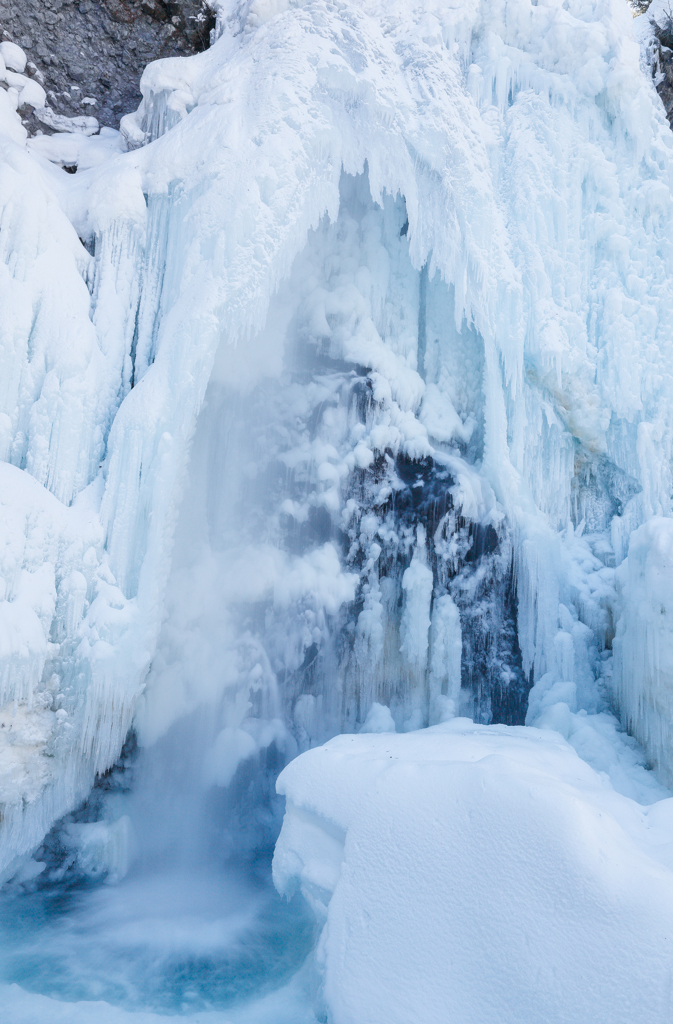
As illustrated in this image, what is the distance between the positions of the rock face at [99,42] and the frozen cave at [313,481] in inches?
12.3

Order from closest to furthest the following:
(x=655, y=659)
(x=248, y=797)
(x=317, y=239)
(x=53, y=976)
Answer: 1. (x=53, y=976)
2. (x=655, y=659)
3. (x=248, y=797)
4. (x=317, y=239)

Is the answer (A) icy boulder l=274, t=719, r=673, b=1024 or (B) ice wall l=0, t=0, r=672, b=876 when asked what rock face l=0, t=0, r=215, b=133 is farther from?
(A) icy boulder l=274, t=719, r=673, b=1024

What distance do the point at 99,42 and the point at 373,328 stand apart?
497 centimetres

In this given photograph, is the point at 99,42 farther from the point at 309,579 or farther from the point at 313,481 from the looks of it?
the point at 309,579

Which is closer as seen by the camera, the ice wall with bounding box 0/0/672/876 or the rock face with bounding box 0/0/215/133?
the ice wall with bounding box 0/0/672/876

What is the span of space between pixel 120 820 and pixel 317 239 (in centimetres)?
635

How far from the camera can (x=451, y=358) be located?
7.50 metres

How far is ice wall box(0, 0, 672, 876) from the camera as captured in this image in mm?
5359

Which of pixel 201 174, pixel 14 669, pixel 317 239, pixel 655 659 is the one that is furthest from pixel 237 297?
pixel 655 659

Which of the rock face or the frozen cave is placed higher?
the rock face

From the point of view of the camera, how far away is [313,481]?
7043mm

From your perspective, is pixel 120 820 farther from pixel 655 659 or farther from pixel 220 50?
pixel 220 50

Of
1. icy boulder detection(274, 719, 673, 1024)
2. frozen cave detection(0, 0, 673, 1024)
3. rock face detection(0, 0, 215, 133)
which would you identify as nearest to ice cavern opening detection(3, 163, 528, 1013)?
frozen cave detection(0, 0, 673, 1024)

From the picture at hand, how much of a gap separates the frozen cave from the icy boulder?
45 mm
